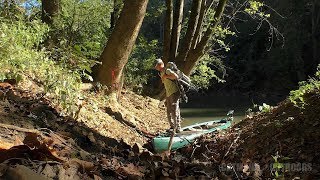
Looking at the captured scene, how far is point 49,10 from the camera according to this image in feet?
29.9

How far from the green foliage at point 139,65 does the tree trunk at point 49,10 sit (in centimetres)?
564

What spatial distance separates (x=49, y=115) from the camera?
5.45 meters

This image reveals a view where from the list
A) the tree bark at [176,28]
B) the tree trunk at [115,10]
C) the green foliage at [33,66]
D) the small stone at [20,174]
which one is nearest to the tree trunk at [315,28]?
the tree trunk at [115,10]

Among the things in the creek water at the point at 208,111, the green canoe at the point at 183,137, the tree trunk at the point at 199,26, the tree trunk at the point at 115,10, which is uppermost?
the tree trunk at the point at 115,10

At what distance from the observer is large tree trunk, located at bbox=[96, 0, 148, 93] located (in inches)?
341

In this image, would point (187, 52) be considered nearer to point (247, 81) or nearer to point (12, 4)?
point (12, 4)

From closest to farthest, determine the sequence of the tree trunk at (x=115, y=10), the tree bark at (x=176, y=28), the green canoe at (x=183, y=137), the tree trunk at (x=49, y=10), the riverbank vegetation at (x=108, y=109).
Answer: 1. the riverbank vegetation at (x=108, y=109)
2. the green canoe at (x=183, y=137)
3. the tree trunk at (x=49, y=10)
4. the tree bark at (x=176, y=28)
5. the tree trunk at (x=115, y=10)

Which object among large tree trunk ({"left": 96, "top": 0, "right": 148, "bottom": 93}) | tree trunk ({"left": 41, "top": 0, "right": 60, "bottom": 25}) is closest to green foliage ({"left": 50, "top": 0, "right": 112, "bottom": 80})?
tree trunk ({"left": 41, "top": 0, "right": 60, "bottom": 25})

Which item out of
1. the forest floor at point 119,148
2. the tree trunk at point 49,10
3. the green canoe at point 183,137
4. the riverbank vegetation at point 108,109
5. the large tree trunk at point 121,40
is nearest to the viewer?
the forest floor at point 119,148

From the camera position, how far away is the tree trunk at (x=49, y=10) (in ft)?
29.7

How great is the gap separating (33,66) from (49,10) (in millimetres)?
2551

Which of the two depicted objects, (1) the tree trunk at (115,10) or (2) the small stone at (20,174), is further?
(1) the tree trunk at (115,10)

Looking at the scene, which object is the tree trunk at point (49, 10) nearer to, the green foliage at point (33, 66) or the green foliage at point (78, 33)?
the green foliage at point (78, 33)

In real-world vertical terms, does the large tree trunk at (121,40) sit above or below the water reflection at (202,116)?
above
